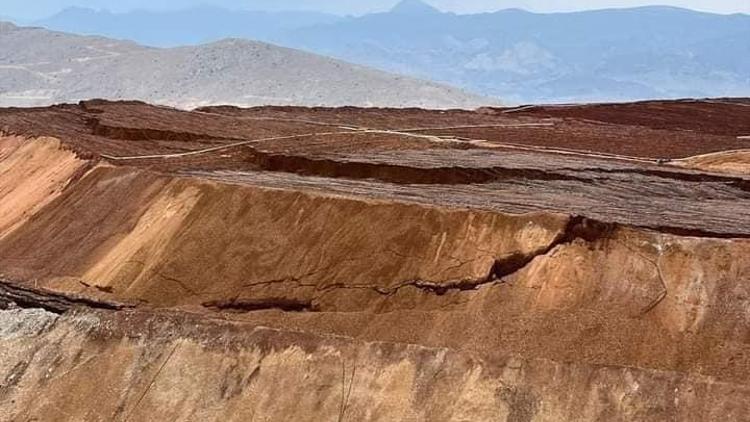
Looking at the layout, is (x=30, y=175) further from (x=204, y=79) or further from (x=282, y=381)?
(x=204, y=79)

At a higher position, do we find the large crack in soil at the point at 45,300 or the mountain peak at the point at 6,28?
the mountain peak at the point at 6,28

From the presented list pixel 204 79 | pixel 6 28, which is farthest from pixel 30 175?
pixel 6 28

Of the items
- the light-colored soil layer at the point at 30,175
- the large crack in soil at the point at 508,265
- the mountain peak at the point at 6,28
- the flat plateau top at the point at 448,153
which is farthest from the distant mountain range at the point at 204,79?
the large crack in soil at the point at 508,265

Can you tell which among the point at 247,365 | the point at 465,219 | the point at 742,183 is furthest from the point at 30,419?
the point at 742,183

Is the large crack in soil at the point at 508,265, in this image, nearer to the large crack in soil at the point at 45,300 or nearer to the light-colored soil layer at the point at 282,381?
the light-colored soil layer at the point at 282,381

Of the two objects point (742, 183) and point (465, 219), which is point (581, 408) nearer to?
point (465, 219)
